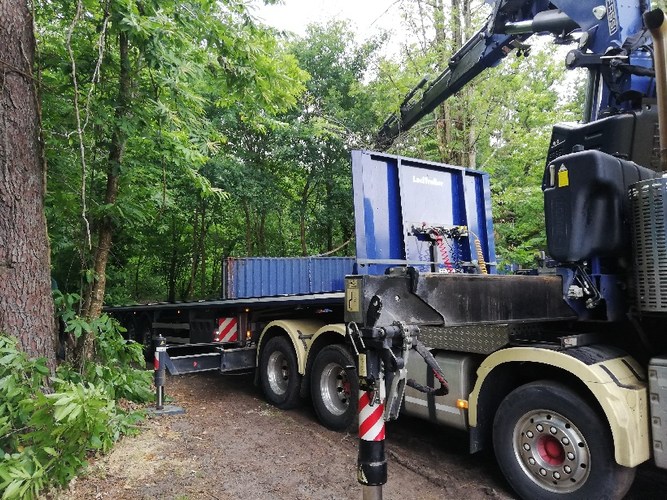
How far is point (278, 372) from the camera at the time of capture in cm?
627

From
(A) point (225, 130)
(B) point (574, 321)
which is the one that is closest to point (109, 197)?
(B) point (574, 321)

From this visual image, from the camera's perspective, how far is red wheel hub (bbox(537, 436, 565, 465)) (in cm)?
333

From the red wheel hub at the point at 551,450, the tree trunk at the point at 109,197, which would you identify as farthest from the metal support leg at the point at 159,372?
the red wheel hub at the point at 551,450

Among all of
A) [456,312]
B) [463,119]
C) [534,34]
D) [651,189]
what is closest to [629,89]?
[651,189]

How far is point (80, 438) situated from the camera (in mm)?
3154

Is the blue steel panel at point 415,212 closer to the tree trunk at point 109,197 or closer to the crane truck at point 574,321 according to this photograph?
the crane truck at point 574,321

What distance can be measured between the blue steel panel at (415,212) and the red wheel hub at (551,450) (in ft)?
7.36

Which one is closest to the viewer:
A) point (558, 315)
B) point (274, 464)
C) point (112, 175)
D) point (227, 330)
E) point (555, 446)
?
point (555, 446)

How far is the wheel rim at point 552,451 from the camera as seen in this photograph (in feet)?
10.5

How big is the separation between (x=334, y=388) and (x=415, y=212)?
2.24 m

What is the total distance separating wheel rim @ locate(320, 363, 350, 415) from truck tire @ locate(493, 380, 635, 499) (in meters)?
1.93

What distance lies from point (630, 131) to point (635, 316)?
4.69 feet

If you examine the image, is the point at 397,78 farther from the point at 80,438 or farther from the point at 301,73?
the point at 80,438

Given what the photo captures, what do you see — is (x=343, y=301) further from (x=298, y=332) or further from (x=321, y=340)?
(x=298, y=332)
